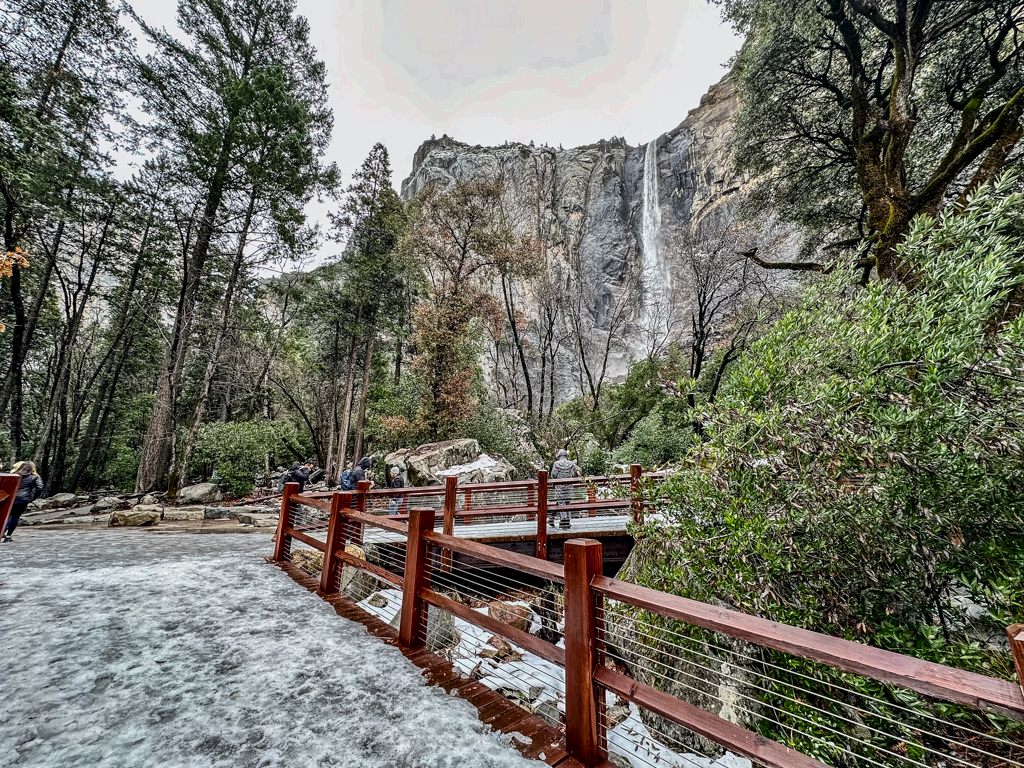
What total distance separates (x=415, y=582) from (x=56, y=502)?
13.1 m

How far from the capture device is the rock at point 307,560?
5.20 metres

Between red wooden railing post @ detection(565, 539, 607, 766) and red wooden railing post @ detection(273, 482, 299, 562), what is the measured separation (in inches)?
168

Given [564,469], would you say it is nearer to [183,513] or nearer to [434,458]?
[434,458]

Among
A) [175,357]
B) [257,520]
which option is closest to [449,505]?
[257,520]

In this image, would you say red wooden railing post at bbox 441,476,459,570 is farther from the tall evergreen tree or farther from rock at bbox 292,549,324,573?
the tall evergreen tree

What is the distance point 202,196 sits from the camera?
1123 cm

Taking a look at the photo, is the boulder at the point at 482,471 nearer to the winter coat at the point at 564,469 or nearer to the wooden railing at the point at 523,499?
the wooden railing at the point at 523,499

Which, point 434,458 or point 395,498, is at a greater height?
point 434,458

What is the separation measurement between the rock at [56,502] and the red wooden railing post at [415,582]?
39.7 feet

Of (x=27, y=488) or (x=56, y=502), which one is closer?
(x=27, y=488)

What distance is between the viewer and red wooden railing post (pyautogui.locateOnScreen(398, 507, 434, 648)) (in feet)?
9.48

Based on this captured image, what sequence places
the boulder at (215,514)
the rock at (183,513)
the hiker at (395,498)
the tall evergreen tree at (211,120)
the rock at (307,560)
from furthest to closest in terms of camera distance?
the tall evergreen tree at (211,120) < the boulder at (215,514) < the rock at (183,513) < the hiker at (395,498) < the rock at (307,560)

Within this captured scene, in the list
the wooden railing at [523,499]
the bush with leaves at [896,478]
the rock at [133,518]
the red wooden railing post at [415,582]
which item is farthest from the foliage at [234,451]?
the bush with leaves at [896,478]

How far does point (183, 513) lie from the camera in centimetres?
920
